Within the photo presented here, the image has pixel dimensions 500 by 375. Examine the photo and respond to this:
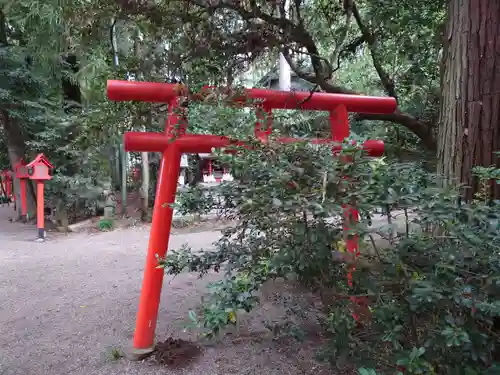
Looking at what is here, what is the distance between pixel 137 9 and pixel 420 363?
2.80 meters

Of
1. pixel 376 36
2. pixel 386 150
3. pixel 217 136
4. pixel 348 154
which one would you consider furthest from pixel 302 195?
pixel 376 36

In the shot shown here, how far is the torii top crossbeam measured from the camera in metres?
2.41

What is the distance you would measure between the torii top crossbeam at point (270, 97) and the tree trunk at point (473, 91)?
1.07 metres

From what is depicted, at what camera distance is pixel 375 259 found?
4.74 feet

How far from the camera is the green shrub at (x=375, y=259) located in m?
1.17

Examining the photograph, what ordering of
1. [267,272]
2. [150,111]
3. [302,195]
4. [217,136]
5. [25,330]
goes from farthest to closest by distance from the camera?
[25,330]
[150,111]
[217,136]
[267,272]
[302,195]

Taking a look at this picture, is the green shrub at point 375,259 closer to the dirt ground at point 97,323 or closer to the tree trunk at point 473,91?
the tree trunk at point 473,91

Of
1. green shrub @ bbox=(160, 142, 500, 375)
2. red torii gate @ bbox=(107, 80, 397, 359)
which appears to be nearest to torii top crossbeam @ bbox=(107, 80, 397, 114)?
red torii gate @ bbox=(107, 80, 397, 359)

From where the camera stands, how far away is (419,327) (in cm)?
136

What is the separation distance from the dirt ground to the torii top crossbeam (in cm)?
189

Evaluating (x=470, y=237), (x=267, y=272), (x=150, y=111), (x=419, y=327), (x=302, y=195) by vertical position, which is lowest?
(x=419, y=327)

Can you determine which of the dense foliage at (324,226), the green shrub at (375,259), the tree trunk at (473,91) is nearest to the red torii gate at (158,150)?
the dense foliage at (324,226)

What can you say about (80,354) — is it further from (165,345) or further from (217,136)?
(217,136)

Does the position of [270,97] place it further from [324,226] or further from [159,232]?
[324,226]
